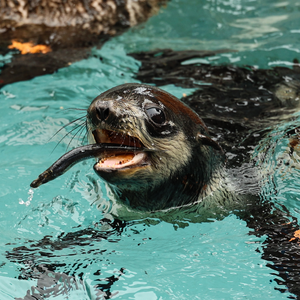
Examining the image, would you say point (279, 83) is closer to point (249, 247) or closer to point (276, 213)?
point (276, 213)

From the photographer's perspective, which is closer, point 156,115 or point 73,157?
point 73,157

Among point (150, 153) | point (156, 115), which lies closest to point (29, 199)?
point (150, 153)

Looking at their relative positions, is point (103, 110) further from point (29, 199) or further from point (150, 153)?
point (29, 199)

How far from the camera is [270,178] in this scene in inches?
170

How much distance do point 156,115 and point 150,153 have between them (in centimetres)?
29

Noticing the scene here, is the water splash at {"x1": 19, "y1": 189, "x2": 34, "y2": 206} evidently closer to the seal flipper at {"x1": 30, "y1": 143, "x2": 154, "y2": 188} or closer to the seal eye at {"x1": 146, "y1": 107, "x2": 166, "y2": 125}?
the seal flipper at {"x1": 30, "y1": 143, "x2": 154, "y2": 188}

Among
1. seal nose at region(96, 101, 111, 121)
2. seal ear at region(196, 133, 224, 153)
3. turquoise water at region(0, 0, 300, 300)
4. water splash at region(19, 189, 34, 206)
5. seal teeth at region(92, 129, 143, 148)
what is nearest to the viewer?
seal nose at region(96, 101, 111, 121)

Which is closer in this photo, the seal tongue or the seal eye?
the seal tongue

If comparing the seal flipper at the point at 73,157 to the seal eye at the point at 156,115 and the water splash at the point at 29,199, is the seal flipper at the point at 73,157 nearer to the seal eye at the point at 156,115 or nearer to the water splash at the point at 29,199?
the seal eye at the point at 156,115

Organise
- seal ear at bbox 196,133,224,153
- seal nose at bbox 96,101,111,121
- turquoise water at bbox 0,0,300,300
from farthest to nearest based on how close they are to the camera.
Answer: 1. seal ear at bbox 196,133,224,153
2. turquoise water at bbox 0,0,300,300
3. seal nose at bbox 96,101,111,121

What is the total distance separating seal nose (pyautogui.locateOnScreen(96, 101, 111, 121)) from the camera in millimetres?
3143

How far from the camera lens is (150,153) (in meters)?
3.35

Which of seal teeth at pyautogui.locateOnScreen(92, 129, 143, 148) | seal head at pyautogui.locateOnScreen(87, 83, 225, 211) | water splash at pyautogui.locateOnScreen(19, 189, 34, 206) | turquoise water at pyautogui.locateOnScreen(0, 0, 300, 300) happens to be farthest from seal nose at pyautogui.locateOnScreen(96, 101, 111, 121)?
water splash at pyautogui.locateOnScreen(19, 189, 34, 206)

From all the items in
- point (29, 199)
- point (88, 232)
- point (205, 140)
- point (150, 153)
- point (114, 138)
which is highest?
point (114, 138)
